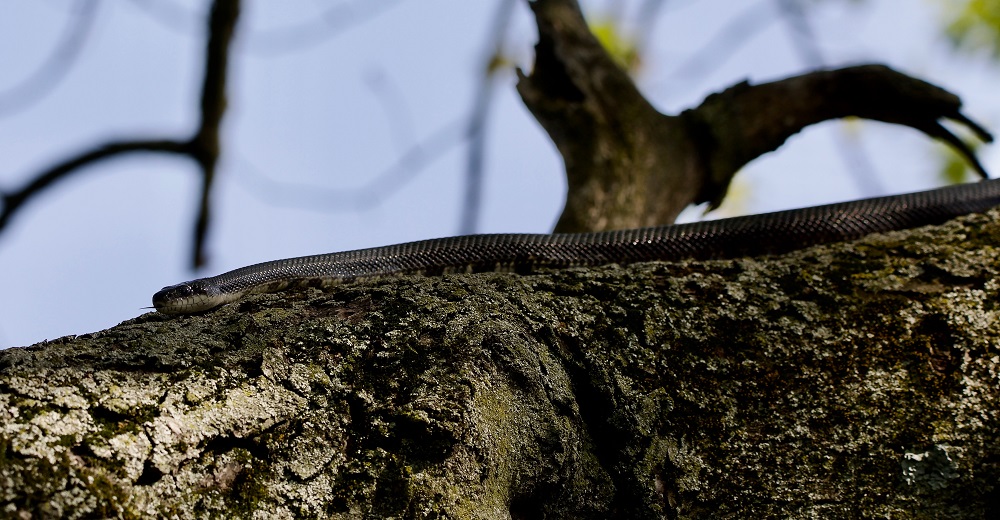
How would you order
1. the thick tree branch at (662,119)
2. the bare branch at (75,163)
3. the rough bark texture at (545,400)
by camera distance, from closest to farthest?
the rough bark texture at (545,400) → the thick tree branch at (662,119) → the bare branch at (75,163)

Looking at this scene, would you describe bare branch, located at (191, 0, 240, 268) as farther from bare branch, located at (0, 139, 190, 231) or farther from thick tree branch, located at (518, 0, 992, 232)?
thick tree branch, located at (518, 0, 992, 232)

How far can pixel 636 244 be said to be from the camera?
4.36 meters

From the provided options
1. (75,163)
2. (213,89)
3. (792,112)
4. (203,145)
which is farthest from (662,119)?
(75,163)

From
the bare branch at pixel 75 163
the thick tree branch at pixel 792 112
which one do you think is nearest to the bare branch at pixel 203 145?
the bare branch at pixel 75 163

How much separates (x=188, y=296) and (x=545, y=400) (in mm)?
A: 2230

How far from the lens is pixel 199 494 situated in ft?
5.84

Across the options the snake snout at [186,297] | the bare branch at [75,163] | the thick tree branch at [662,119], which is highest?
the bare branch at [75,163]

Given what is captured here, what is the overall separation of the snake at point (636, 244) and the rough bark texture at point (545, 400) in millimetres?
1350

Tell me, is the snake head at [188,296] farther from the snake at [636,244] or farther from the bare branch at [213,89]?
the bare branch at [213,89]

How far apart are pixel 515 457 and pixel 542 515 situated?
0.59 ft

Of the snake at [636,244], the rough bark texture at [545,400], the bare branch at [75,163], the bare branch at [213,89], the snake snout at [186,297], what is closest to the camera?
the rough bark texture at [545,400]

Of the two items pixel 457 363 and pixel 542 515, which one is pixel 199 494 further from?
pixel 542 515

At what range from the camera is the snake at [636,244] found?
420 centimetres

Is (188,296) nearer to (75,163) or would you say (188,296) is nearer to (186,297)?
(186,297)
